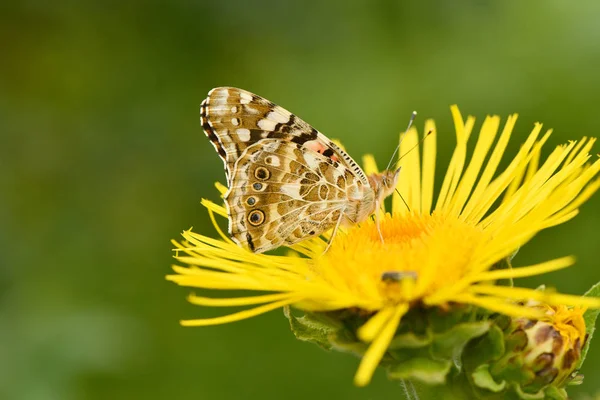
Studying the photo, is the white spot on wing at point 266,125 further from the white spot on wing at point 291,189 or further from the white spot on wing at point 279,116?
the white spot on wing at point 291,189

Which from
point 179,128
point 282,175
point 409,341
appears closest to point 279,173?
point 282,175

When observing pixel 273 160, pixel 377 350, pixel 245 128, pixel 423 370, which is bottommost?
pixel 423 370

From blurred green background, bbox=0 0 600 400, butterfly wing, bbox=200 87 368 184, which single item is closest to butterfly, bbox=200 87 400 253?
butterfly wing, bbox=200 87 368 184

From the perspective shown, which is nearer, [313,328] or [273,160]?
[313,328]

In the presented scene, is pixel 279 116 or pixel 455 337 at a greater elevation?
pixel 279 116

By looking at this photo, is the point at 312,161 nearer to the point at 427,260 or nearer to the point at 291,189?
the point at 291,189
